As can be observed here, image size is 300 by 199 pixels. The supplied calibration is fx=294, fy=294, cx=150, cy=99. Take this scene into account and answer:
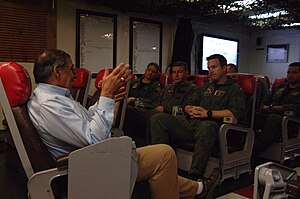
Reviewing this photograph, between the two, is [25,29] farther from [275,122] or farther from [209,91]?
[275,122]

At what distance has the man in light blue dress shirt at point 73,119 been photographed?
1369 mm

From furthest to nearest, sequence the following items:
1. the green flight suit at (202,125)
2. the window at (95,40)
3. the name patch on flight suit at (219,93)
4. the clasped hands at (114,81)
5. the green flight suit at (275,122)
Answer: the window at (95,40)
the green flight suit at (275,122)
the name patch on flight suit at (219,93)
the green flight suit at (202,125)
the clasped hands at (114,81)

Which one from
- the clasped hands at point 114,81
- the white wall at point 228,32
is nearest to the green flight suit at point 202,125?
the clasped hands at point 114,81

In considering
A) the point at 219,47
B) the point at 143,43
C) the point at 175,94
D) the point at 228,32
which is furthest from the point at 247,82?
the point at 228,32

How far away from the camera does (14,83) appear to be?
4.45ft

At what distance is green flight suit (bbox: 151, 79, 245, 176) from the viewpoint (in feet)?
8.05

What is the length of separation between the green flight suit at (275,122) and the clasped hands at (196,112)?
0.88 meters

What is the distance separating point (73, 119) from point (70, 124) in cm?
3

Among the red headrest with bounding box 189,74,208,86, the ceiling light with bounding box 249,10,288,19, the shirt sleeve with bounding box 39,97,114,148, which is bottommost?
the shirt sleeve with bounding box 39,97,114,148

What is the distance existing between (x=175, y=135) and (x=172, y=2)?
2.77 metres

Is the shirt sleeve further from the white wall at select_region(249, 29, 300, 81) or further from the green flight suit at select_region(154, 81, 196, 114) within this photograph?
the white wall at select_region(249, 29, 300, 81)

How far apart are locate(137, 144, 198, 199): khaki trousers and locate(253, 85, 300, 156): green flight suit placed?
1.78 m

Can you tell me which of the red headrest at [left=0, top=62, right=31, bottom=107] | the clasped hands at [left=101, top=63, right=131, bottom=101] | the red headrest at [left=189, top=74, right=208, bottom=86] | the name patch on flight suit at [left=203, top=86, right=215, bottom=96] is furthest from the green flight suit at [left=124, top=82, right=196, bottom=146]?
the red headrest at [left=0, top=62, right=31, bottom=107]

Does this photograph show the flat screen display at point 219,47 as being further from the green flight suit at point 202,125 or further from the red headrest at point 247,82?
the green flight suit at point 202,125
